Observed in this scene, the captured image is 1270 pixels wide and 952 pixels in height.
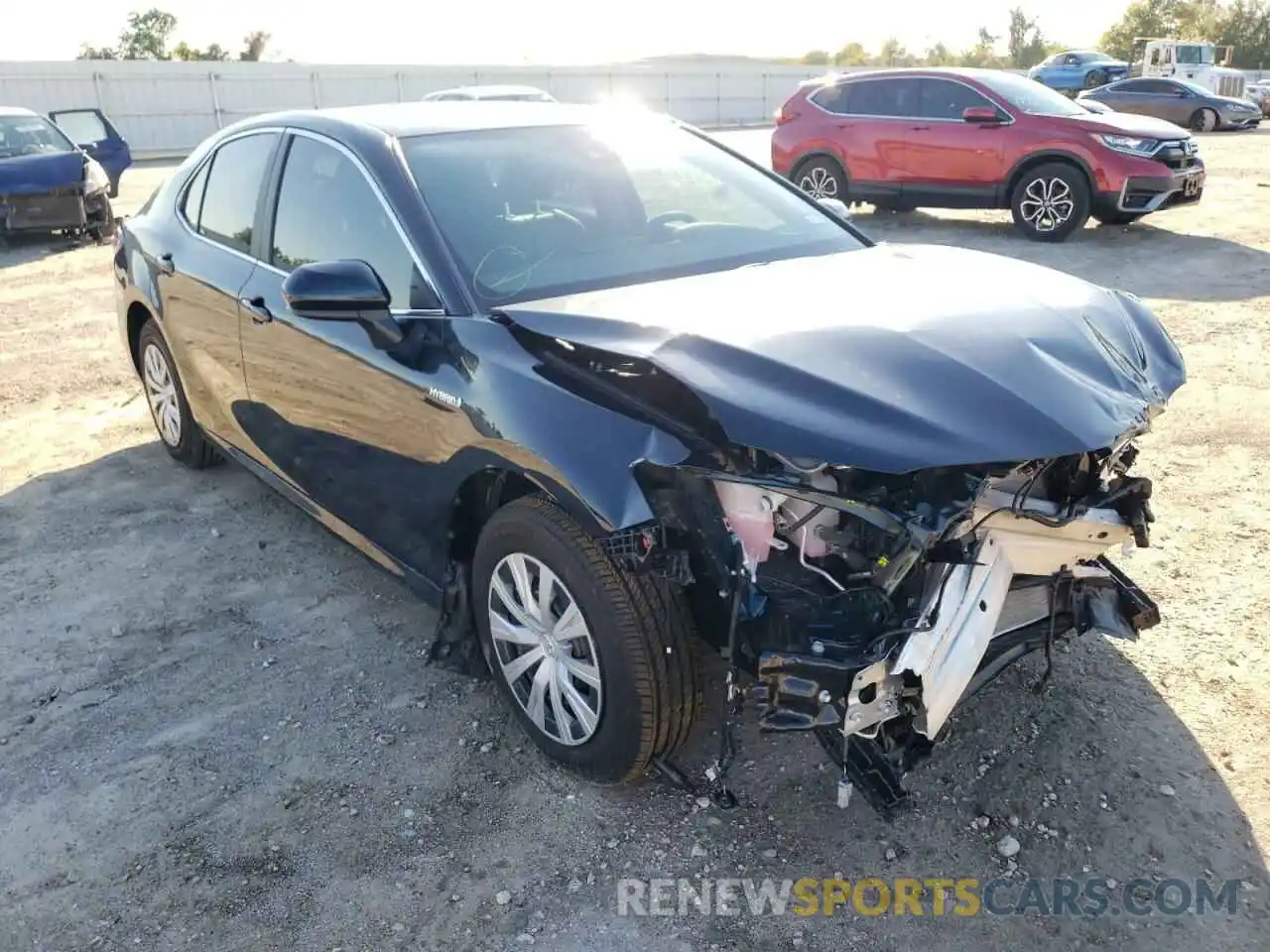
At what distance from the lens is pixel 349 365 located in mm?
3377

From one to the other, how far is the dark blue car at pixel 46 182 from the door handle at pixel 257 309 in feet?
31.8

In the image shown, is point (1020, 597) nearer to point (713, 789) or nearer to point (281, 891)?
point (713, 789)

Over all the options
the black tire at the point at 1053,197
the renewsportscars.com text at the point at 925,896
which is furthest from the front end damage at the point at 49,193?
the renewsportscars.com text at the point at 925,896

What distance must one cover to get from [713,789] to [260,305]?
2.39 m

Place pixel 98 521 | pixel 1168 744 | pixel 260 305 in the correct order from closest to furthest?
pixel 1168 744
pixel 260 305
pixel 98 521

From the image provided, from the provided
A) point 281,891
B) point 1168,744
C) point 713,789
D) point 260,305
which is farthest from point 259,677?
point 1168,744

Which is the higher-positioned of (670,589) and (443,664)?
(670,589)

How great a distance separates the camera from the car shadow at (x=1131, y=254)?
8.82 meters

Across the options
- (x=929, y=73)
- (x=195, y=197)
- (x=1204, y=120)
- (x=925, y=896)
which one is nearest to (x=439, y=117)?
(x=195, y=197)

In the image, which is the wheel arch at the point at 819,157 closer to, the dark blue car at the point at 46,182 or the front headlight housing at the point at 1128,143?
the front headlight housing at the point at 1128,143

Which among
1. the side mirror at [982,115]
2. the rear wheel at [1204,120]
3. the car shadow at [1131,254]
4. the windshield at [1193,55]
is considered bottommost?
the car shadow at [1131,254]

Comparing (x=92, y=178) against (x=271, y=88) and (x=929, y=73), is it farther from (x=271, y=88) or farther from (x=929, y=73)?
(x=271, y=88)

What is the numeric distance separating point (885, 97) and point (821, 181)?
1.16 meters

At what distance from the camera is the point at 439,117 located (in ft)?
12.4
